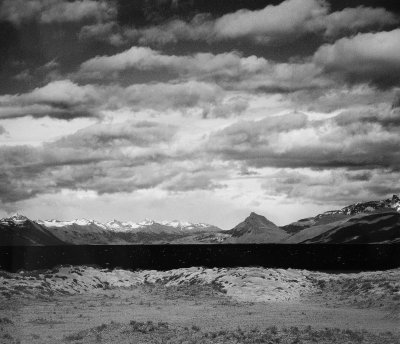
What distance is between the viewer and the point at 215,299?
5506 cm

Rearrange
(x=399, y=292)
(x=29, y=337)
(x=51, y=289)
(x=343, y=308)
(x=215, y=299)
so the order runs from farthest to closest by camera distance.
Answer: (x=51, y=289) < (x=215, y=299) < (x=399, y=292) < (x=343, y=308) < (x=29, y=337)

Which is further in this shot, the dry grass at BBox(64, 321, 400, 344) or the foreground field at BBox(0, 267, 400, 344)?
the foreground field at BBox(0, 267, 400, 344)

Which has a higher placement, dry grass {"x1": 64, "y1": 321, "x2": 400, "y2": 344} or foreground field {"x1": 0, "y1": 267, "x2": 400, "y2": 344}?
dry grass {"x1": 64, "y1": 321, "x2": 400, "y2": 344}

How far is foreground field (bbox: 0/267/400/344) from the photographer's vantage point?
31188 mm

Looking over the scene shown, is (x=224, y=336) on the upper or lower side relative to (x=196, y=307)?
upper

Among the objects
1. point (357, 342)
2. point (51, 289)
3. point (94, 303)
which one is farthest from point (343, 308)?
point (51, 289)

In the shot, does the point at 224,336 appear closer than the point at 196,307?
Yes

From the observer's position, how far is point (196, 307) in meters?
48.2

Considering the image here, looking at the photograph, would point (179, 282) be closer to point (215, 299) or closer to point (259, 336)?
point (215, 299)

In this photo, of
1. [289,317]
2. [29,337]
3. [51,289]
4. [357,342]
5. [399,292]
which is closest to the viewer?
[357,342]

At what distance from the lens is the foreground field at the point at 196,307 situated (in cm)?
3119

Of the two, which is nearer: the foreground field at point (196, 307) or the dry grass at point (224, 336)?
the dry grass at point (224, 336)

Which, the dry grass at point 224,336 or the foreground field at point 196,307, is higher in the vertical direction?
the dry grass at point 224,336

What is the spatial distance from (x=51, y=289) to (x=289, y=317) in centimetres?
3385
